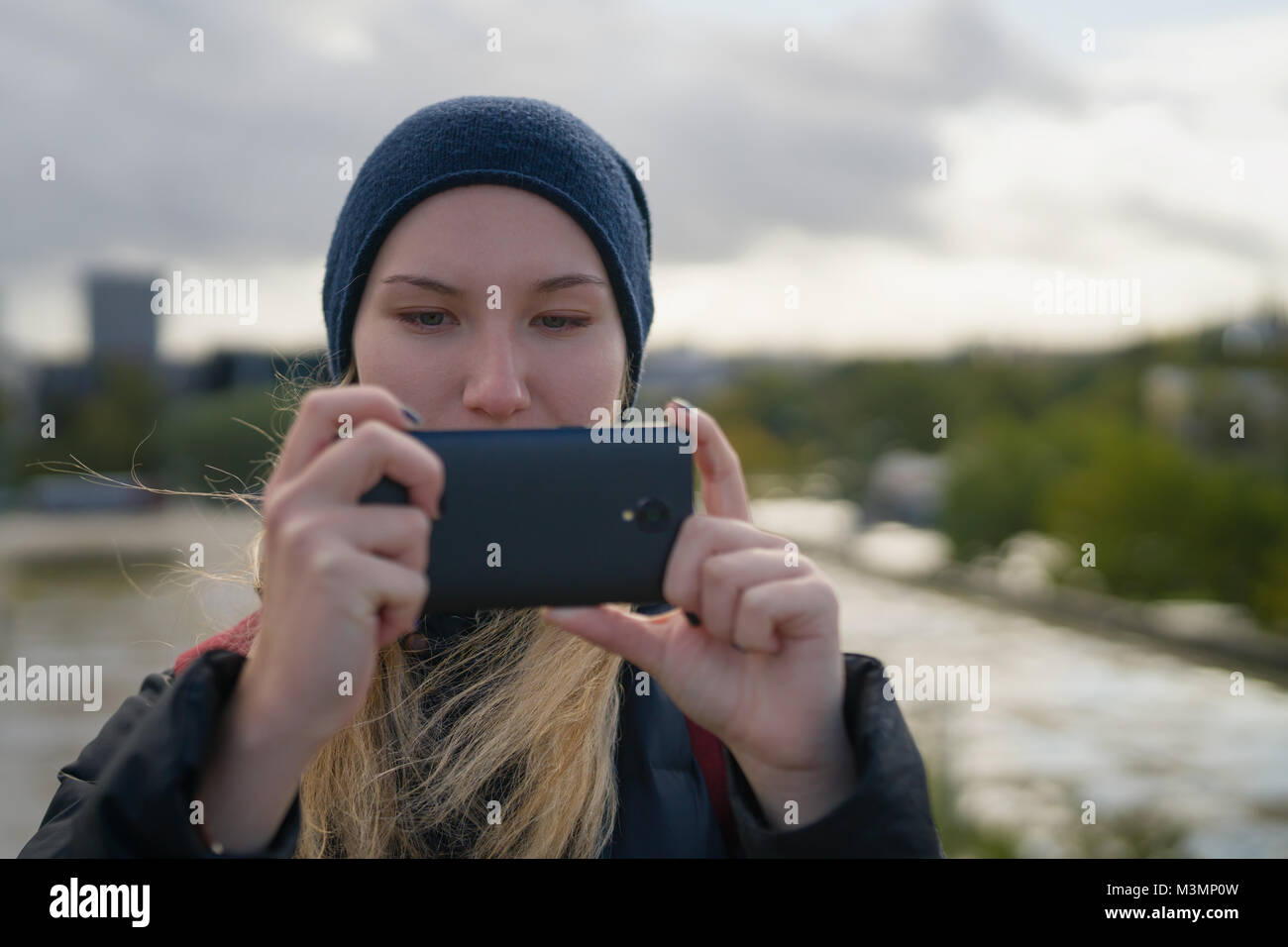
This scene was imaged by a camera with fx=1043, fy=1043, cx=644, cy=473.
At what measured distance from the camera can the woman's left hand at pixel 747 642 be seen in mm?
1544

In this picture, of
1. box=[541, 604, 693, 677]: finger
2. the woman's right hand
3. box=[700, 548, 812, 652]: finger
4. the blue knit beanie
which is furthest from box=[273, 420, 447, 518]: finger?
the blue knit beanie

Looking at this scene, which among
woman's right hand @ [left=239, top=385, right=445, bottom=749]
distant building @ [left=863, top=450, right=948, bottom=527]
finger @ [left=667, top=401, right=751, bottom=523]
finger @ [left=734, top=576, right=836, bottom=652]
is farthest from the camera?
distant building @ [left=863, top=450, right=948, bottom=527]

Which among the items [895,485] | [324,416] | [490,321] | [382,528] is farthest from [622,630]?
[895,485]

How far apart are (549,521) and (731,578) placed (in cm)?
28

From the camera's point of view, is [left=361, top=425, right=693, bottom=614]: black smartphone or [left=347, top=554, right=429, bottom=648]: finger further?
[left=361, top=425, right=693, bottom=614]: black smartphone

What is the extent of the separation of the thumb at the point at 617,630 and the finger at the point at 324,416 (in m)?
0.39

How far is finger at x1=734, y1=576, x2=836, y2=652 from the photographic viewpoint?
60.0 inches

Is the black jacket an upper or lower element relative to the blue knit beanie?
lower

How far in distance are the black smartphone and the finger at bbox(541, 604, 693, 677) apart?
0.08ft

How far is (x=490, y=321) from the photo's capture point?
1.97 meters

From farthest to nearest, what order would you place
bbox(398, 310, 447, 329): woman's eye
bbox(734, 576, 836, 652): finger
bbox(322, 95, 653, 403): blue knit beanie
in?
bbox(322, 95, 653, 403): blue knit beanie < bbox(398, 310, 447, 329): woman's eye < bbox(734, 576, 836, 652): finger

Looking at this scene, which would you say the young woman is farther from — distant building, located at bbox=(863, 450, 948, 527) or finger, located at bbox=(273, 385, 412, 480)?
distant building, located at bbox=(863, 450, 948, 527)
